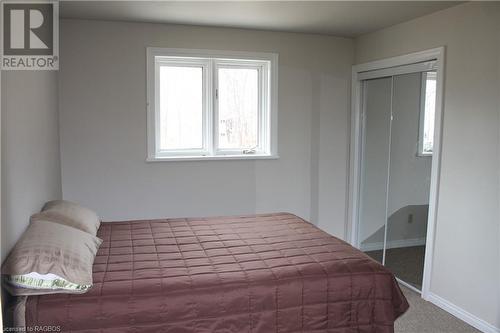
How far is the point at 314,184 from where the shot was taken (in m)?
4.75

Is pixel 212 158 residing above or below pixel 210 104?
below

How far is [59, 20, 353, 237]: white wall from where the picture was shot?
3.99 meters

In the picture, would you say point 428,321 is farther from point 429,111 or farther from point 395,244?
point 429,111

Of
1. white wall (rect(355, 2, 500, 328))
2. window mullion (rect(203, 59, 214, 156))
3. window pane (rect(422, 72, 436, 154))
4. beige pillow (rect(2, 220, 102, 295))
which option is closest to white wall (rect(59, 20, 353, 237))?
window mullion (rect(203, 59, 214, 156))

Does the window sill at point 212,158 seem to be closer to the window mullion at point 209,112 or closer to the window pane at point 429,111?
the window mullion at point 209,112

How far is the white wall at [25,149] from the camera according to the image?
6.73 feet

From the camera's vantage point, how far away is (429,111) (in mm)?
3729

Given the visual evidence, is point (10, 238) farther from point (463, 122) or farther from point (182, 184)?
point (463, 122)

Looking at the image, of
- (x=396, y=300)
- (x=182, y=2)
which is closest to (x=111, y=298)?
(x=396, y=300)

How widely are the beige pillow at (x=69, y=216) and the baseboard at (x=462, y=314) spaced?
2626 mm

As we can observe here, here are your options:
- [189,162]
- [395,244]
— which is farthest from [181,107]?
[395,244]

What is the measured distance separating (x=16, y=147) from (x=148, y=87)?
2.01 m

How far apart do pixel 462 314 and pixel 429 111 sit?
1.58 meters

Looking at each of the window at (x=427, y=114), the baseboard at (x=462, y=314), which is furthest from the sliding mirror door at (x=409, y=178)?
the baseboard at (x=462, y=314)
